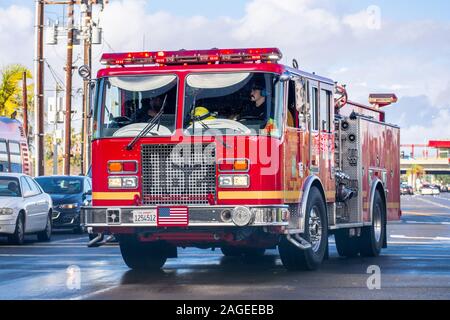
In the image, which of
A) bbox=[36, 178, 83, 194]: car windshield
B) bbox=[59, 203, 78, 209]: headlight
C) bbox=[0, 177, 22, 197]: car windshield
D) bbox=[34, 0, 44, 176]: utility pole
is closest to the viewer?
bbox=[0, 177, 22, 197]: car windshield

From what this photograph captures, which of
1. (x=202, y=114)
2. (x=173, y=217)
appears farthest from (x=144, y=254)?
(x=202, y=114)

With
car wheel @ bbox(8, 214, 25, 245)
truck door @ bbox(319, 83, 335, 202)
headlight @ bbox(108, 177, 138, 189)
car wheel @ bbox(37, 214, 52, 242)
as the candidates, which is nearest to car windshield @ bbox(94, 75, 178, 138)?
headlight @ bbox(108, 177, 138, 189)

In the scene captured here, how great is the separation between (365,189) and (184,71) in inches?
197

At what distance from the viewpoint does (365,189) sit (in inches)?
756

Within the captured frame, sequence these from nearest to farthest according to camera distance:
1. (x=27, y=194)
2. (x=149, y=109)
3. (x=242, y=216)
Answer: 1. (x=242, y=216)
2. (x=149, y=109)
3. (x=27, y=194)

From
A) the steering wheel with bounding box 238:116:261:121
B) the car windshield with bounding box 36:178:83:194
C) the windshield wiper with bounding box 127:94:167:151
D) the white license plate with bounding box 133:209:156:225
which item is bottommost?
the white license plate with bounding box 133:209:156:225

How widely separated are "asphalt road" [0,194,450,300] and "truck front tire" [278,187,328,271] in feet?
0.69

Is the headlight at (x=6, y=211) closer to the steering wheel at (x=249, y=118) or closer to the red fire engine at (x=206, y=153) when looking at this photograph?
the red fire engine at (x=206, y=153)

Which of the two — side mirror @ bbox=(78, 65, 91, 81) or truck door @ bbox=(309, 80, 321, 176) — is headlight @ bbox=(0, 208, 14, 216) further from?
truck door @ bbox=(309, 80, 321, 176)

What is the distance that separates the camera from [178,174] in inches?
593

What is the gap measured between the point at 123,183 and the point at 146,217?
22.6 inches

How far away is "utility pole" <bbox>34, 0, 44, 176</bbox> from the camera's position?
43.2 meters

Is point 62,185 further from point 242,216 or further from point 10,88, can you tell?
point 10,88

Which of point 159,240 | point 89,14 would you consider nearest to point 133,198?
point 159,240
